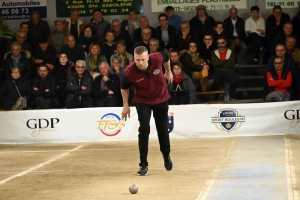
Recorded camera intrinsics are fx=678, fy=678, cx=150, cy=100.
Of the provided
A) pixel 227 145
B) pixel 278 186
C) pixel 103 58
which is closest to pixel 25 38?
pixel 103 58

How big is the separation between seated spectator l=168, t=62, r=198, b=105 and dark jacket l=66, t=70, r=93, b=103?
195 centimetres

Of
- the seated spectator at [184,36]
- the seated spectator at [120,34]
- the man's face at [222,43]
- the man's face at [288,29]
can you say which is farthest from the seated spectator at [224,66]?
the seated spectator at [120,34]

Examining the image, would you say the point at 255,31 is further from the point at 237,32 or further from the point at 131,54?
the point at 131,54

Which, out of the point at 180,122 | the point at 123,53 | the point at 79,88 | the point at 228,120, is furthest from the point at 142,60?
the point at 123,53

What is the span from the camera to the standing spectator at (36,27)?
60.8ft

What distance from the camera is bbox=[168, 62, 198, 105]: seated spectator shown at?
15680mm

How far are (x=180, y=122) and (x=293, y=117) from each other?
243 centimetres

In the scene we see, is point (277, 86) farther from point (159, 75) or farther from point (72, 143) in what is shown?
point (159, 75)

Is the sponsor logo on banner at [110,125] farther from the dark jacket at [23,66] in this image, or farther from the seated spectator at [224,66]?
the dark jacket at [23,66]

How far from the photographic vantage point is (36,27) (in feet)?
61.1

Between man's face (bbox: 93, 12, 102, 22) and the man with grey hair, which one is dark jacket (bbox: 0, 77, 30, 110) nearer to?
man's face (bbox: 93, 12, 102, 22)

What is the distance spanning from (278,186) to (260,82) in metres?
10.3

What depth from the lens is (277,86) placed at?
15789 millimetres

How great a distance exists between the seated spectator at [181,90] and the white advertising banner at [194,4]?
4.12 metres
